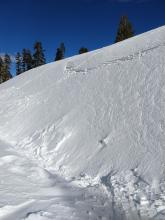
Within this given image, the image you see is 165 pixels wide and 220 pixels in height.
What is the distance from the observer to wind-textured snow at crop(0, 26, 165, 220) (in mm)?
6934

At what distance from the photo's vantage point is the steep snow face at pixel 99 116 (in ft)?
30.7

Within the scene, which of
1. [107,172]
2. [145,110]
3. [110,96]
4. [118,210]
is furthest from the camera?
[110,96]

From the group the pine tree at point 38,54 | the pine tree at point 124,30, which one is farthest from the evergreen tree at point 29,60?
the pine tree at point 124,30

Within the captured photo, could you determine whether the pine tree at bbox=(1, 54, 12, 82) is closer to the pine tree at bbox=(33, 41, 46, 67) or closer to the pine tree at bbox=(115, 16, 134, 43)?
the pine tree at bbox=(33, 41, 46, 67)

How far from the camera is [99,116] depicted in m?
12.7

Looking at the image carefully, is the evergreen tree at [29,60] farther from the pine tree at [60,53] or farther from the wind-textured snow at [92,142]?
the wind-textured snow at [92,142]

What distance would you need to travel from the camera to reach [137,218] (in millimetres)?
6262

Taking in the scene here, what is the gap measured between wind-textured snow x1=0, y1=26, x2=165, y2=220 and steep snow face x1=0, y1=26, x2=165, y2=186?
4cm

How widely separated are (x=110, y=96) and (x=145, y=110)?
3032 mm

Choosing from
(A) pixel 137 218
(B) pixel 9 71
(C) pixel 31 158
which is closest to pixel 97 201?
(A) pixel 137 218

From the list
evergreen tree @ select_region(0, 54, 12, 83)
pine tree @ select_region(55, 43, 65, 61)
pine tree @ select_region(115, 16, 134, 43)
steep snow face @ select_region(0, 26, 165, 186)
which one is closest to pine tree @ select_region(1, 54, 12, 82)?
evergreen tree @ select_region(0, 54, 12, 83)

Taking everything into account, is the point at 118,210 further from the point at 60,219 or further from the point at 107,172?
the point at 107,172

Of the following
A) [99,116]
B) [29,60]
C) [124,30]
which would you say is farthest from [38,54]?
[99,116]

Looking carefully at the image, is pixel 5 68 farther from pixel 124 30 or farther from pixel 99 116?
pixel 99 116
